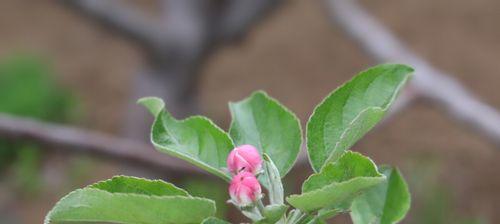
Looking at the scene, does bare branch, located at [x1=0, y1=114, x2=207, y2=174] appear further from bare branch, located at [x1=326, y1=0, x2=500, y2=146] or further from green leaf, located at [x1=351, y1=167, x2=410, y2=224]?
green leaf, located at [x1=351, y1=167, x2=410, y2=224]

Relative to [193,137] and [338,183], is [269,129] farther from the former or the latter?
[338,183]

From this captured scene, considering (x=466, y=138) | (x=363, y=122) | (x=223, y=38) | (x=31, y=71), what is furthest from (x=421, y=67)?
(x=31, y=71)

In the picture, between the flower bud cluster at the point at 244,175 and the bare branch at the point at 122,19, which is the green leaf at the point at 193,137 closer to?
the flower bud cluster at the point at 244,175

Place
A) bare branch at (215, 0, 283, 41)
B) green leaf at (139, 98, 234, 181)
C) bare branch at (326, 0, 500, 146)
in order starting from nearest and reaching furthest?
green leaf at (139, 98, 234, 181)
bare branch at (326, 0, 500, 146)
bare branch at (215, 0, 283, 41)

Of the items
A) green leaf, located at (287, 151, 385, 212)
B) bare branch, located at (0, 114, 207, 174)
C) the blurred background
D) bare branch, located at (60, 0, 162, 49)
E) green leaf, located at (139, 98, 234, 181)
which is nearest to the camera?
green leaf, located at (287, 151, 385, 212)

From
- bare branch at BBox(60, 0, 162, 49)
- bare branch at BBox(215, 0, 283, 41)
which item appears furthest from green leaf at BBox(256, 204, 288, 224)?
bare branch at BBox(215, 0, 283, 41)

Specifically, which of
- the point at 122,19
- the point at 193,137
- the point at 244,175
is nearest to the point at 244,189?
the point at 244,175
